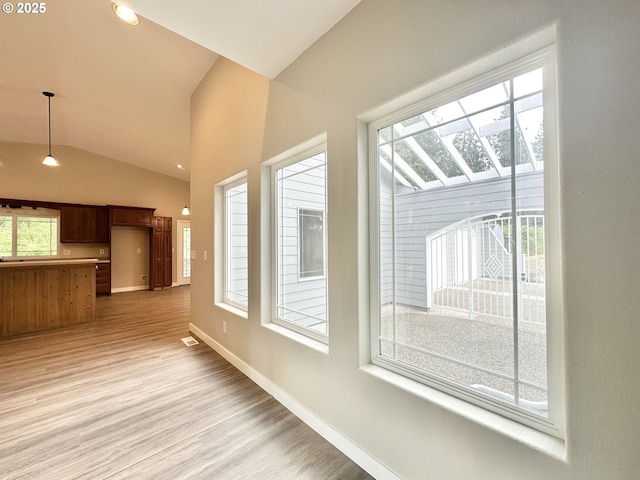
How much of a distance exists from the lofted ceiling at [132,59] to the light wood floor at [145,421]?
267 centimetres

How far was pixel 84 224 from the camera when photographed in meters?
6.91

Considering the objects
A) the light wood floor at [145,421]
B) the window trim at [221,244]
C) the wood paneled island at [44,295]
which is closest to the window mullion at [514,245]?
the light wood floor at [145,421]

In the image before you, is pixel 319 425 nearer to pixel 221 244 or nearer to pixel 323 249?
pixel 323 249

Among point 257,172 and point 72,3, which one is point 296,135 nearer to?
point 257,172

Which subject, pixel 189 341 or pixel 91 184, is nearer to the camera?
pixel 189 341

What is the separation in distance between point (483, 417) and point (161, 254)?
881 centimetres

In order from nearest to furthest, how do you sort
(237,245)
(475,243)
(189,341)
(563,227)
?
(563,227) < (475,243) < (237,245) < (189,341)

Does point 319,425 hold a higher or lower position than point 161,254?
lower

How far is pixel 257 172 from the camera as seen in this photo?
8.31 ft

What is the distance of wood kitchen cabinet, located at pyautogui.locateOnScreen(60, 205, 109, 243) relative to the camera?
21.8 ft

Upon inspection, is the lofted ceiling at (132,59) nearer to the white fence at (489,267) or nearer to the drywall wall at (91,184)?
the drywall wall at (91,184)

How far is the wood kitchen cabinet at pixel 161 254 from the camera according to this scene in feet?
26.0

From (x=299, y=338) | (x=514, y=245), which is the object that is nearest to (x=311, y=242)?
(x=299, y=338)

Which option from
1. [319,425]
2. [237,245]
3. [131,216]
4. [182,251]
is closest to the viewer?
[319,425]
